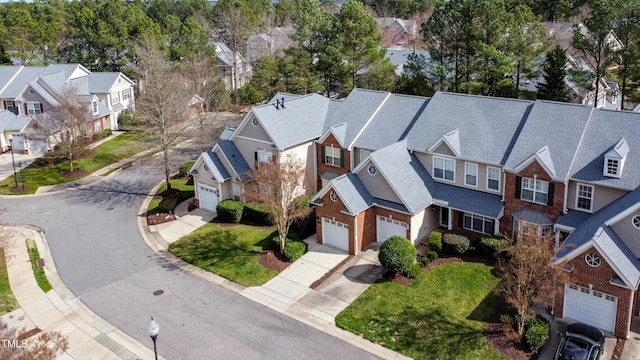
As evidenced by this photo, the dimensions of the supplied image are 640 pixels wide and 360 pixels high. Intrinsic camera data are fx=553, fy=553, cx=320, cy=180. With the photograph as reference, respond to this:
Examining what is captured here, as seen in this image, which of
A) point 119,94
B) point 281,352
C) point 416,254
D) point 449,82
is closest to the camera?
point 281,352

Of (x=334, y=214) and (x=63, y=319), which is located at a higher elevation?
(x=334, y=214)

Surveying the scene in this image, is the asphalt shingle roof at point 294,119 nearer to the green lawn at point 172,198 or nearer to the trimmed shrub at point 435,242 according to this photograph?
the green lawn at point 172,198

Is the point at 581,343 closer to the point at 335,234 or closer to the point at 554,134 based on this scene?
the point at 554,134

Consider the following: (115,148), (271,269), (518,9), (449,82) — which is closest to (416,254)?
(271,269)

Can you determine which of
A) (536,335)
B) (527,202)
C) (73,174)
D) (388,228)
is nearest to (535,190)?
(527,202)

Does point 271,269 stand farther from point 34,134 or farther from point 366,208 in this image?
point 34,134
